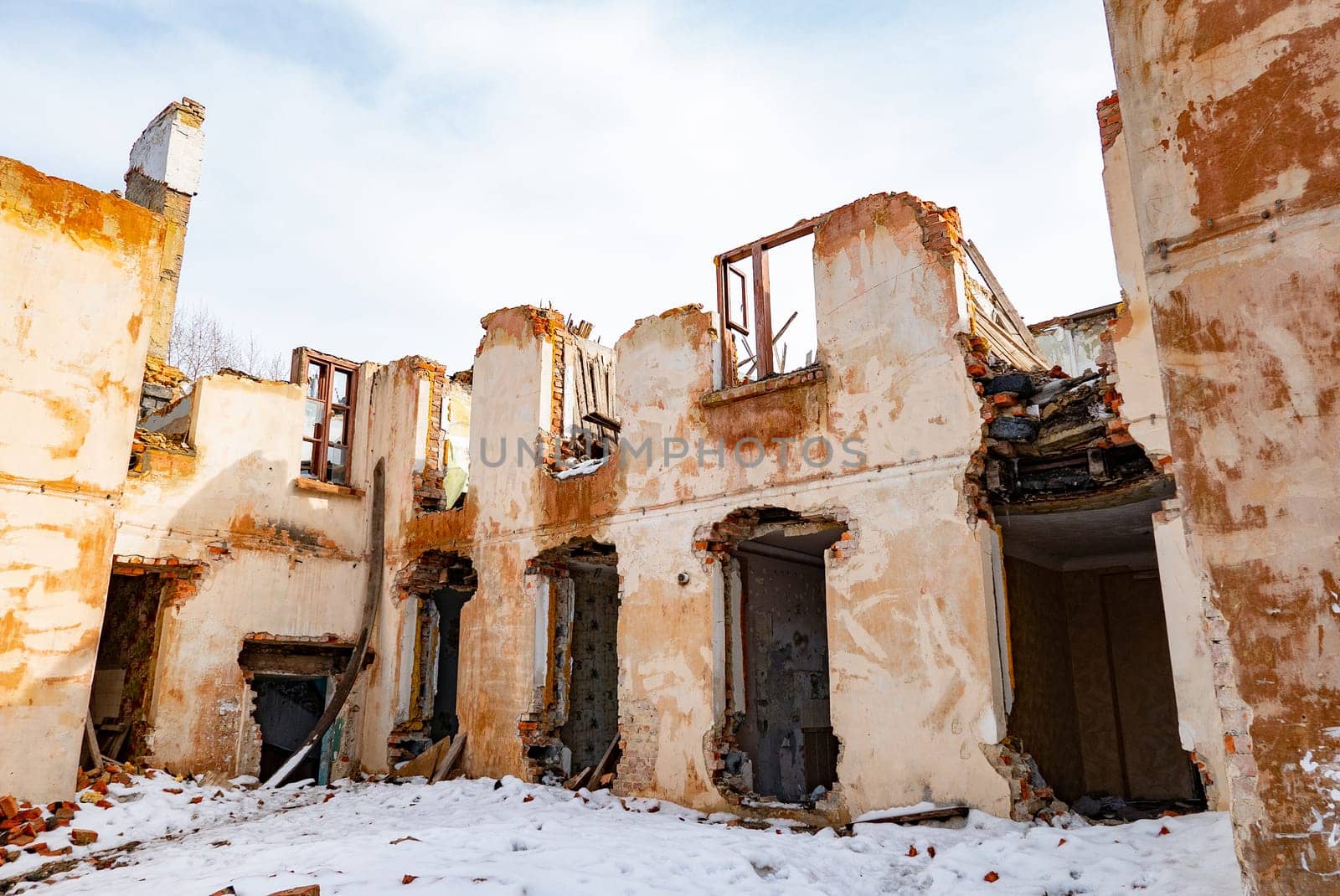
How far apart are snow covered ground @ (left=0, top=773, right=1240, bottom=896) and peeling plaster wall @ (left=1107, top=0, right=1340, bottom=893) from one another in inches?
92.3

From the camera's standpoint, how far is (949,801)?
24.2 feet

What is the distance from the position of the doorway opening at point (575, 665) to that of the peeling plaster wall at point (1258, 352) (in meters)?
7.70

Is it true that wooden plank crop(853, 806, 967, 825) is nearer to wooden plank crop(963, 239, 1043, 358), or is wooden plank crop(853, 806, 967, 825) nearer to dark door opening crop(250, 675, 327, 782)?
wooden plank crop(963, 239, 1043, 358)

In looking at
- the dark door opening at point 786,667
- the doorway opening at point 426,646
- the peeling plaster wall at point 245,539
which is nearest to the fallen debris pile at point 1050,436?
the dark door opening at point 786,667

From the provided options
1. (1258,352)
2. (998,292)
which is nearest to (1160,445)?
(998,292)

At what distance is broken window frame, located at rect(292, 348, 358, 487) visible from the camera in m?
13.4

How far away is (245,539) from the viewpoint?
11.9 m

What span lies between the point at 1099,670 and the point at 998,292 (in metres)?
5.37

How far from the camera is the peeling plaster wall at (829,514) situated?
7672mm

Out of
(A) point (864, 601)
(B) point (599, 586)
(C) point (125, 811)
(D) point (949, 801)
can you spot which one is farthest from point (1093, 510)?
(C) point (125, 811)

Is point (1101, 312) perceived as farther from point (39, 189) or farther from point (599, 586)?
point (39, 189)

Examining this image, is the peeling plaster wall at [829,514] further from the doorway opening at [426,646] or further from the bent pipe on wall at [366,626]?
the bent pipe on wall at [366,626]

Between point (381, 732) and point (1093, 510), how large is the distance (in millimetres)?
9141

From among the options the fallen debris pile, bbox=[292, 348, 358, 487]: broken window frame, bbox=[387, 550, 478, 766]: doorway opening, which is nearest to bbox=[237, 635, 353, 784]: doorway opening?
bbox=[387, 550, 478, 766]: doorway opening
